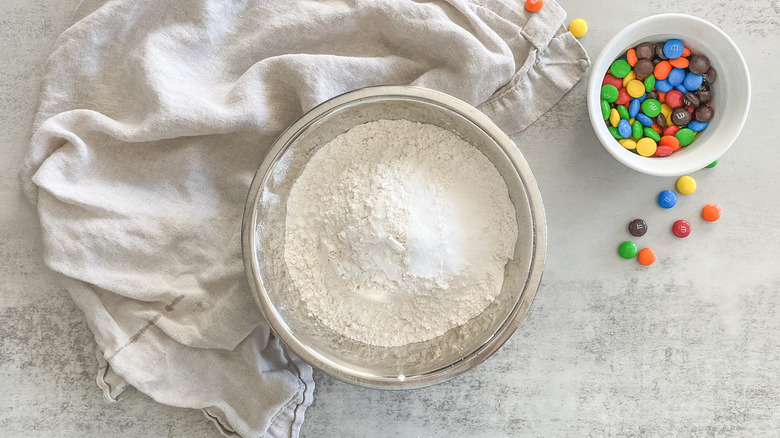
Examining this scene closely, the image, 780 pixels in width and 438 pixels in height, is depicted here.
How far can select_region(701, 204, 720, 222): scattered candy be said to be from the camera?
113 cm

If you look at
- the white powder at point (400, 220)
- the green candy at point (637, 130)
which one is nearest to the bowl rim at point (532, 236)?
the white powder at point (400, 220)

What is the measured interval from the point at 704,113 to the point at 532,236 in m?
0.48

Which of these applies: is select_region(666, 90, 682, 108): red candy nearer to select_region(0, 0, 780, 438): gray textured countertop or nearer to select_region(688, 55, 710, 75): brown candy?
select_region(688, 55, 710, 75): brown candy

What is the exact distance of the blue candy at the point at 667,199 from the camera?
112 centimetres

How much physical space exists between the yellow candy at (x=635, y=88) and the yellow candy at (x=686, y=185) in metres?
0.21

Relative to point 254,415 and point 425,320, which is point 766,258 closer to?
point 425,320

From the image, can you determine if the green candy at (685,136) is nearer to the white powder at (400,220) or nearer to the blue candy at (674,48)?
the blue candy at (674,48)

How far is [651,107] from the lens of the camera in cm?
108

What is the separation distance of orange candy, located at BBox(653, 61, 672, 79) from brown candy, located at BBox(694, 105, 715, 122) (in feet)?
0.32

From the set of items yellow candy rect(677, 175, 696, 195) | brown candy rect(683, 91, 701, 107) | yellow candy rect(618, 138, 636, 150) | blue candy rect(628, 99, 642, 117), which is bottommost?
yellow candy rect(677, 175, 696, 195)

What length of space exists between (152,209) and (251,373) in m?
0.39

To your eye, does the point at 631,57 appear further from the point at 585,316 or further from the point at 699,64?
the point at 585,316

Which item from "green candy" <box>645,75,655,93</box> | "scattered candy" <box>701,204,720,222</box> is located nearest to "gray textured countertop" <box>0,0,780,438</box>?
"scattered candy" <box>701,204,720,222</box>

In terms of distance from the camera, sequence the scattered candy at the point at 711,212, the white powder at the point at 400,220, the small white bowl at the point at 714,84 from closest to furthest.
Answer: the white powder at the point at 400,220 < the small white bowl at the point at 714,84 < the scattered candy at the point at 711,212
